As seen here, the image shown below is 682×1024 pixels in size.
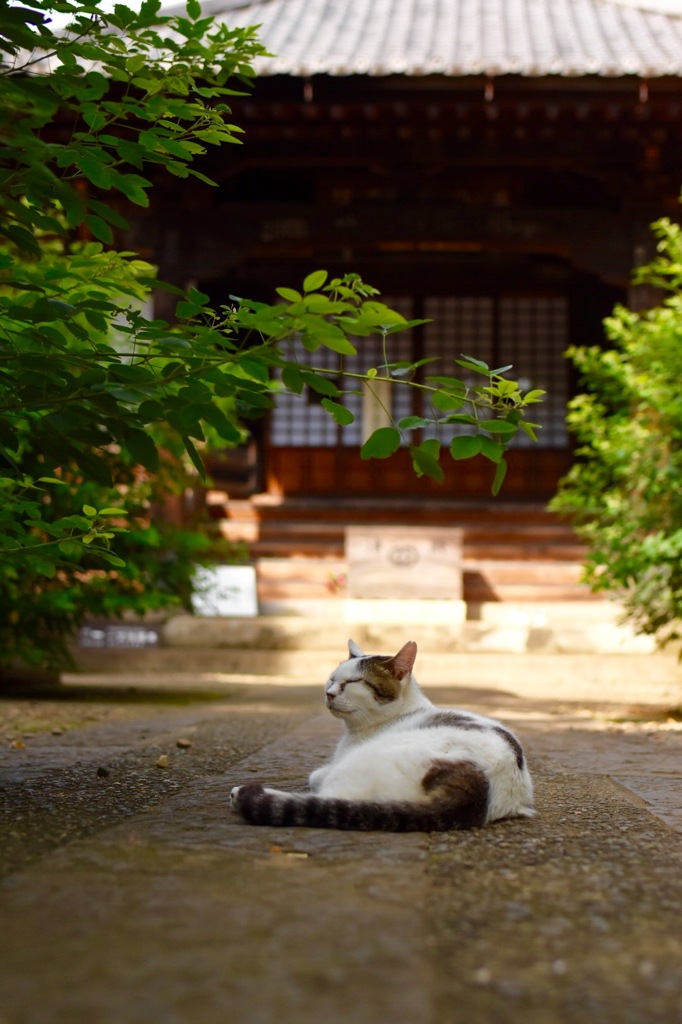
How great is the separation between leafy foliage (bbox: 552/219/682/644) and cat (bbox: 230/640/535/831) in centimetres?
346

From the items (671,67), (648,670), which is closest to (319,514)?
(648,670)

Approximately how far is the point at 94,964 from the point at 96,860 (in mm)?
678

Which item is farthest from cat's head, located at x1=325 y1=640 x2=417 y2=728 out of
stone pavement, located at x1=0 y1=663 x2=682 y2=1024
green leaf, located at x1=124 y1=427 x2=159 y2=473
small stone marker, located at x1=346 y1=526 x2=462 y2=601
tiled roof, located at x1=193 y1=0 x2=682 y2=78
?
tiled roof, located at x1=193 y1=0 x2=682 y2=78

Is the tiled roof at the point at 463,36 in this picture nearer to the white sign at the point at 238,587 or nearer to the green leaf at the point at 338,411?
the white sign at the point at 238,587

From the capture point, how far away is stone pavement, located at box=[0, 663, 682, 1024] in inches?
58.7

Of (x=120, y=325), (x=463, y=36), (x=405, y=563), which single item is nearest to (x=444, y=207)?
(x=463, y=36)

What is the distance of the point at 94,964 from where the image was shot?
5.28 feet

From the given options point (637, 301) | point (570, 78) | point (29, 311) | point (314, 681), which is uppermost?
point (570, 78)

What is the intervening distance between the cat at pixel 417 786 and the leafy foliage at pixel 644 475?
3463mm

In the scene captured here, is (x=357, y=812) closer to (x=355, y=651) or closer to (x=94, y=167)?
(x=355, y=651)

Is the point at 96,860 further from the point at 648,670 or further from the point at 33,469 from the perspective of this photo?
the point at 648,670

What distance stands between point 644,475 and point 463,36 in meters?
7.18

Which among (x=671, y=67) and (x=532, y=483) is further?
(x=532, y=483)

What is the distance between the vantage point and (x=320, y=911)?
1889 millimetres
